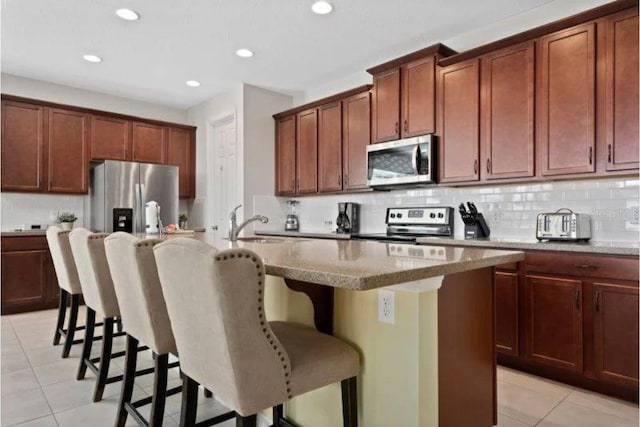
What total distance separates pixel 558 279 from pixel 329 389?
1.74 meters

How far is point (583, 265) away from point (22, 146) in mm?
5501

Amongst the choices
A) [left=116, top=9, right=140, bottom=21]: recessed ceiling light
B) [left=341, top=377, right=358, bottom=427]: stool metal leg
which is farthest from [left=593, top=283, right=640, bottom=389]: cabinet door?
[left=116, top=9, right=140, bottom=21]: recessed ceiling light

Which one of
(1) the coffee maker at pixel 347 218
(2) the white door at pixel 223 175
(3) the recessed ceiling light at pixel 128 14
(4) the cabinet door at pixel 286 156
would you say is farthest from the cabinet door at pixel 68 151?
(1) the coffee maker at pixel 347 218

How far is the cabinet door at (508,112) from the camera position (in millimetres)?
2885

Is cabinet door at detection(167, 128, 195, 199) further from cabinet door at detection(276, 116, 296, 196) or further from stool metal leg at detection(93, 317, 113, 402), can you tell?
stool metal leg at detection(93, 317, 113, 402)

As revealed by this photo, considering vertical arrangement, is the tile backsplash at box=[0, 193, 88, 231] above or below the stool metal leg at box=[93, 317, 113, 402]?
above

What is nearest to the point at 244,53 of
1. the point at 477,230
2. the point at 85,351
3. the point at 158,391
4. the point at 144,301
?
Answer: the point at 477,230

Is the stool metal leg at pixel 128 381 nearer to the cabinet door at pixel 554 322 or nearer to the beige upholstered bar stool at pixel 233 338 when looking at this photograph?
the beige upholstered bar stool at pixel 233 338

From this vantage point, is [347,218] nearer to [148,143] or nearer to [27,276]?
[148,143]

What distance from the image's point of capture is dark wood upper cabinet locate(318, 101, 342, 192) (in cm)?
434

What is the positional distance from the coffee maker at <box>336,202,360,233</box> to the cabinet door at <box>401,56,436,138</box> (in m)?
1.10

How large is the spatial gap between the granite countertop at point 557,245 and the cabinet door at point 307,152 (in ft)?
6.04

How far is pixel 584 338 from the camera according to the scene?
238cm

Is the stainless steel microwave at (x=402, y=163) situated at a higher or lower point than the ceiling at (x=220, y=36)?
lower
